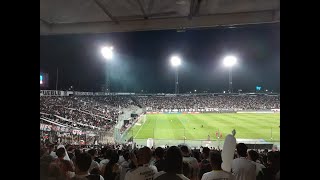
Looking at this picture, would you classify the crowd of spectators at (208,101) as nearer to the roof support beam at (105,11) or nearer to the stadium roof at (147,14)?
the stadium roof at (147,14)

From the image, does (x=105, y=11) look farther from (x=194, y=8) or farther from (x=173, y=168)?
(x=173, y=168)

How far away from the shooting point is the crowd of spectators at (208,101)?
40.7 metres

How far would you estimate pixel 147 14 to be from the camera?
304cm

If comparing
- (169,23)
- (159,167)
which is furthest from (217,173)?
(169,23)

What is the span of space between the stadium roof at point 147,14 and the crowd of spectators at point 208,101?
3664 centimetres

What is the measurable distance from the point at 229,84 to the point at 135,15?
3770 cm

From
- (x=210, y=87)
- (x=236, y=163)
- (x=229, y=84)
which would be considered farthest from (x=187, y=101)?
(x=236, y=163)

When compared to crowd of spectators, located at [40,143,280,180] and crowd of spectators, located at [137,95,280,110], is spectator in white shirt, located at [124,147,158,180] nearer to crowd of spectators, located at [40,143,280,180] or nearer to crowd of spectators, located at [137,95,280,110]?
crowd of spectators, located at [40,143,280,180]
